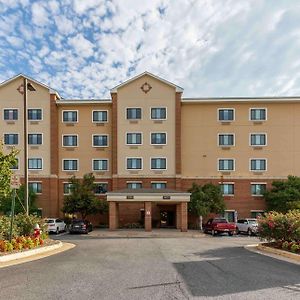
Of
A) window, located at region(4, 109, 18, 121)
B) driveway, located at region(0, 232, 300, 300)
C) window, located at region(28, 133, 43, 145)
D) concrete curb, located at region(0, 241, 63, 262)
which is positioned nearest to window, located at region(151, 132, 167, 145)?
window, located at region(28, 133, 43, 145)

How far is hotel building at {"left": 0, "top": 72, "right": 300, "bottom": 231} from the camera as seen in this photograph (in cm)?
4803

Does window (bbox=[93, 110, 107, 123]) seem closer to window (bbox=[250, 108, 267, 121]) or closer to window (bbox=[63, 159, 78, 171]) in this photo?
window (bbox=[63, 159, 78, 171])

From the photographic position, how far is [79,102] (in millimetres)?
49469

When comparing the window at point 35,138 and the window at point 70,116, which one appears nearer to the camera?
the window at point 35,138

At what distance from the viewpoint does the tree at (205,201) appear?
140 feet

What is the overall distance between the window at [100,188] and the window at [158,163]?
6.26 m

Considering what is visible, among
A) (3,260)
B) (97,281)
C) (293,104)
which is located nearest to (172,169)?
(293,104)

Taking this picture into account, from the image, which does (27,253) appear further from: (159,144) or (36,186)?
(36,186)

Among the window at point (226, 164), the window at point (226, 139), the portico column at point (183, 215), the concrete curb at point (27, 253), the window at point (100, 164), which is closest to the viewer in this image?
the concrete curb at point (27, 253)

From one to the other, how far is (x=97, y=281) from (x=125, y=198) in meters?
30.9

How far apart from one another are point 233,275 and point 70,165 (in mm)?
40409

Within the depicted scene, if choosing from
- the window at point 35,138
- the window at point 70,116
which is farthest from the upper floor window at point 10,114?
the window at point 70,116

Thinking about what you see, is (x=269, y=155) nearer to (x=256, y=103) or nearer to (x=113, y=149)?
(x=256, y=103)

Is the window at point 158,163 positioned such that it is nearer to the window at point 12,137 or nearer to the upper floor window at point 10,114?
the window at point 12,137
